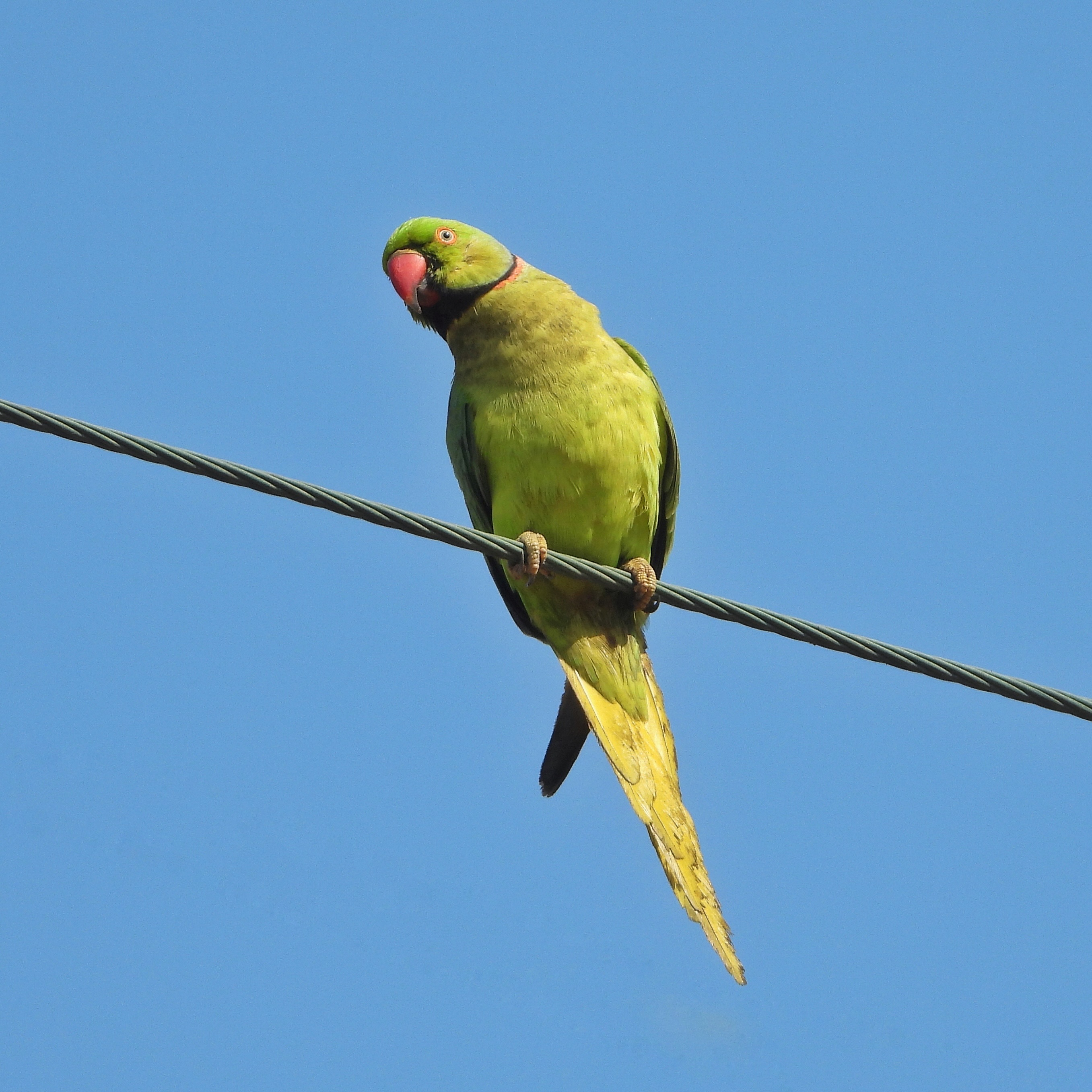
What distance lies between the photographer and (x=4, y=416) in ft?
9.96

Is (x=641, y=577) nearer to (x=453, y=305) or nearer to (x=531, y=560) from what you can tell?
(x=531, y=560)

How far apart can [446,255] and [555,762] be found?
2343mm

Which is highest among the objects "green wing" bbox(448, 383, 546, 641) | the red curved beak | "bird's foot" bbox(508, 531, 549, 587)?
the red curved beak

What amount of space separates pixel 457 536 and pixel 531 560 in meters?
1.09

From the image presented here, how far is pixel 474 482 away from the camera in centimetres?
544

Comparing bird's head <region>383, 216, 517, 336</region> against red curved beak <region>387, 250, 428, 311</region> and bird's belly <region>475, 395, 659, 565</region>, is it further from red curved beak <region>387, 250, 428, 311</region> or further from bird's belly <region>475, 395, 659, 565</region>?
bird's belly <region>475, 395, 659, 565</region>

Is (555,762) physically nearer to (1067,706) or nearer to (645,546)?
(645,546)

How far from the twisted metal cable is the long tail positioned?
128cm

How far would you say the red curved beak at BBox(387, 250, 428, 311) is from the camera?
5852 mm

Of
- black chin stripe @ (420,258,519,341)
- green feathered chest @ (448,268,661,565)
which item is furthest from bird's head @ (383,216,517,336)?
green feathered chest @ (448,268,661,565)

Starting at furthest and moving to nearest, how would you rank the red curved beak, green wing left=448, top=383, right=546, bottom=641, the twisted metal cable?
the red curved beak < green wing left=448, top=383, right=546, bottom=641 < the twisted metal cable

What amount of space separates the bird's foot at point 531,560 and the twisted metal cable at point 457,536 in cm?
61

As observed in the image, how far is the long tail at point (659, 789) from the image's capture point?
4543 mm

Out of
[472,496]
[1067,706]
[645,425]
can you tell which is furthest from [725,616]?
[472,496]
